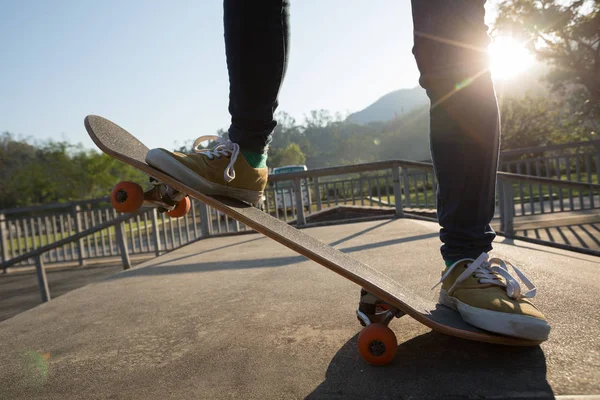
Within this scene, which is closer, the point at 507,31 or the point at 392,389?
the point at 392,389

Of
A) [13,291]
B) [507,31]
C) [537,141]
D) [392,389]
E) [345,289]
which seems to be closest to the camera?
[392,389]

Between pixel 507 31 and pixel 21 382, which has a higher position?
pixel 507 31

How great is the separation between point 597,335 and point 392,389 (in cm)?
65

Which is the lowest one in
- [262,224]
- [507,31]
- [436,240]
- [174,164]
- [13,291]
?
[13,291]

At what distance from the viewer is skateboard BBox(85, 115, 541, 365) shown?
3.51ft

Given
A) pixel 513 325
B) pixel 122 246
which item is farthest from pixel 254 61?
pixel 122 246

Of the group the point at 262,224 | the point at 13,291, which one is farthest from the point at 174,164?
the point at 13,291

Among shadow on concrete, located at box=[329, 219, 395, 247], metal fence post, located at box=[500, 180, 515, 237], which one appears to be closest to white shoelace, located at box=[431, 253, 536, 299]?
shadow on concrete, located at box=[329, 219, 395, 247]

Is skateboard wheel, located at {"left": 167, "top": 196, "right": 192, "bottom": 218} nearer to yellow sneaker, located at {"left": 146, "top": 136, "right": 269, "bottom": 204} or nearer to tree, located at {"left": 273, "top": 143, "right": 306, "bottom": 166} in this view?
yellow sneaker, located at {"left": 146, "top": 136, "right": 269, "bottom": 204}

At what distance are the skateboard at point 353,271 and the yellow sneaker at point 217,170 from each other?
0.03m

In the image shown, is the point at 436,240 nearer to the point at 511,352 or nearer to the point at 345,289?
the point at 345,289

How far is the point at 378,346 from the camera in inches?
42.4

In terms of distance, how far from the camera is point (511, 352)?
3.62 feet

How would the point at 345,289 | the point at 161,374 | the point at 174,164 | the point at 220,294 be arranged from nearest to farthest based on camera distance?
the point at 161,374 → the point at 174,164 → the point at 345,289 → the point at 220,294
